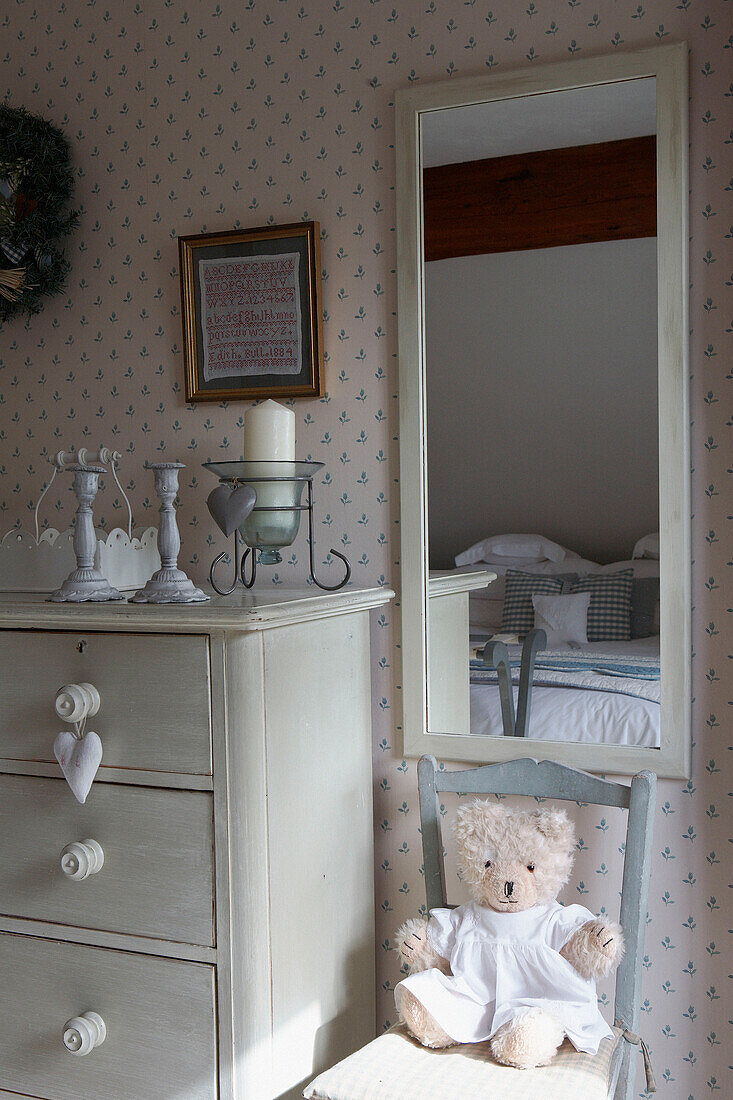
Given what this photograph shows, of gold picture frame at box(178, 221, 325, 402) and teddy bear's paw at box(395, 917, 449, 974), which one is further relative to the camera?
gold picture frame at box(178, 221, 325, 402)

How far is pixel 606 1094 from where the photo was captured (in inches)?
51.1

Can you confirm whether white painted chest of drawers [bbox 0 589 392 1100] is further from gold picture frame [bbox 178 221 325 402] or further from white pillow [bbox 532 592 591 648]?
gold picture frame [bbox 178 221 325 402]

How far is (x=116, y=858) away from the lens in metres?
1.44

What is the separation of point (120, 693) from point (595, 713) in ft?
2.48

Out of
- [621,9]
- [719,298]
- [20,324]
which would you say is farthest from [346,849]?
[621,9]

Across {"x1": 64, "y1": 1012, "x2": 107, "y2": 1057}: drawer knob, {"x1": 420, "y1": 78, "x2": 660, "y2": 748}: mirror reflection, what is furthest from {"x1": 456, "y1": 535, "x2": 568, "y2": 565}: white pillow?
{"x1": 64, "y1": 1012, "x2": 107, "y2": 1057}: drawer knob

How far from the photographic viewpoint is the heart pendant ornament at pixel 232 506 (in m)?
1.56

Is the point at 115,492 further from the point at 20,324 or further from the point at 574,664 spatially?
the point at 574,664

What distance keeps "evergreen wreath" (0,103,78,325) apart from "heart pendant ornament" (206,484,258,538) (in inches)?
28.1

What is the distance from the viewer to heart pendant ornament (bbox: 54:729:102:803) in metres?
1.41

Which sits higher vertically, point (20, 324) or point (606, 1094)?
point (20, 324)

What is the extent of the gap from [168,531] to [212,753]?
40 cm

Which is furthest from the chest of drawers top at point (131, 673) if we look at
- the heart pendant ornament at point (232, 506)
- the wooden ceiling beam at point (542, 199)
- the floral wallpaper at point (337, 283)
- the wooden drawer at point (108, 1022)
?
the wooden ceiling beam at point (542, 199)

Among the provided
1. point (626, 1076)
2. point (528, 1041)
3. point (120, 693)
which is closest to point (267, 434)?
point (120, 693)
